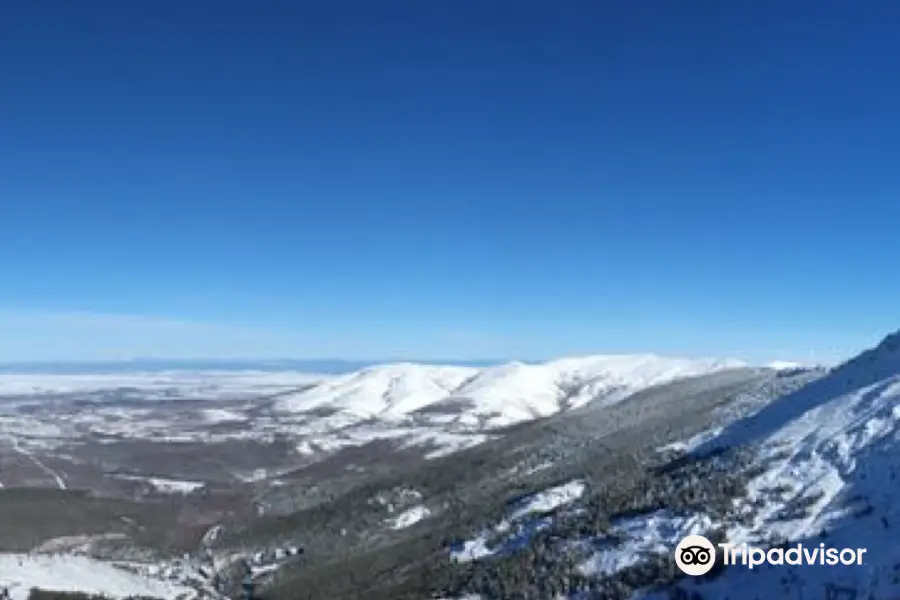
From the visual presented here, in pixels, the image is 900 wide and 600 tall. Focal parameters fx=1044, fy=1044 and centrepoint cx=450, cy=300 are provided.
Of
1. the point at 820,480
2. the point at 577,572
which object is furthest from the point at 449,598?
the point at 820,480

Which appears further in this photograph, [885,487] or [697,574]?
[885,487]

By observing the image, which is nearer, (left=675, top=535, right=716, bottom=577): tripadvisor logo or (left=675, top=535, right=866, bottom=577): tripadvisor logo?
(left=675, top=535, right=866, bottom=577): tripadvisor logo

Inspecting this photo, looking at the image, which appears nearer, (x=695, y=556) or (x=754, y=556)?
(x=754, y=556)

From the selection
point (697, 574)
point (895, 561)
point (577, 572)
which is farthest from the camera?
point (577, 572)

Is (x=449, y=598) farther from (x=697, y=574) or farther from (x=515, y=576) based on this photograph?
(x=697, y=574)

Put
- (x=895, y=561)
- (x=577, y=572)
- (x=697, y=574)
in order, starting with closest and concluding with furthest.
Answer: (x=895, y=561)
(x=697, y=574)
(x=577, y=572)

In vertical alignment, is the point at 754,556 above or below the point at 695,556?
above

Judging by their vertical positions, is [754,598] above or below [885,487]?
below

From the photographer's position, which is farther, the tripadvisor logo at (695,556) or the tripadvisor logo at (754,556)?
the tripadvisor logo at (695,556)
